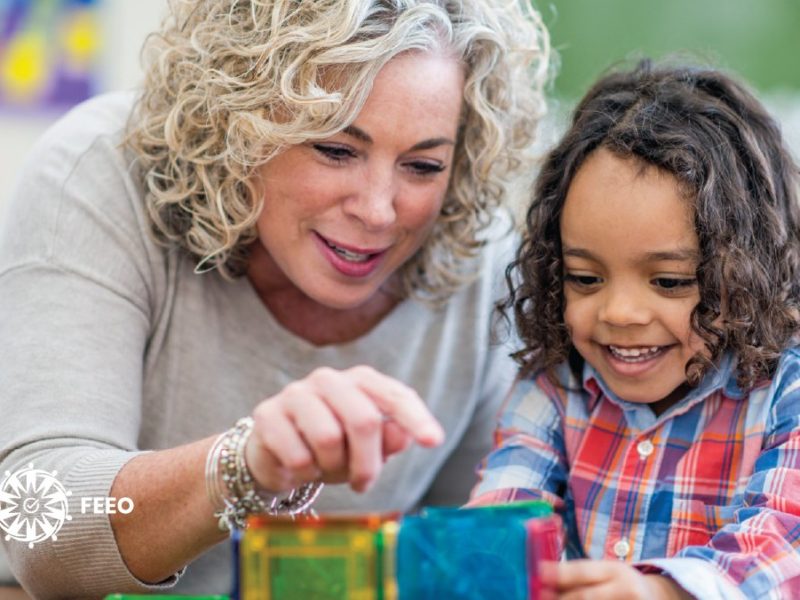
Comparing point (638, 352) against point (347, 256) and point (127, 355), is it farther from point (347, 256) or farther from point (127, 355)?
point (127, 355)

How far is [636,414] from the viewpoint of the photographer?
136 cm

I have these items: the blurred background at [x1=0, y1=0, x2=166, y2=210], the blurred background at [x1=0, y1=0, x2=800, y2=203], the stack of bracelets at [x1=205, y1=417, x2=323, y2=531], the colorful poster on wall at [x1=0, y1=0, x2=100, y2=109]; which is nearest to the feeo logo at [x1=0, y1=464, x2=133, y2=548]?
the stack of bracelets at [x1=205, y1=417, x2=323, y2=531]

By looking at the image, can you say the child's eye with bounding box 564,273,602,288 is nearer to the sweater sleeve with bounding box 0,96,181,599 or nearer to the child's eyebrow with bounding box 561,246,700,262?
the child's eyebrow with bounding box 561,246,700,262

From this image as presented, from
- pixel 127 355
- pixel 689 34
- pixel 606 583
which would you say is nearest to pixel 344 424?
pixel 606 583

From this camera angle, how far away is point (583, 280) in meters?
1.32

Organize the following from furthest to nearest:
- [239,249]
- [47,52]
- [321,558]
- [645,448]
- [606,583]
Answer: [47,52] < [239,249] < [645,448] < [606,583] < [321,558]

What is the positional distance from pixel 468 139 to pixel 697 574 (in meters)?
0.81

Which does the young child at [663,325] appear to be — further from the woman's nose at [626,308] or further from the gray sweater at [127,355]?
the gray sweater at [127,355]

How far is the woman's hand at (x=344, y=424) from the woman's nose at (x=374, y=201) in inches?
22.0

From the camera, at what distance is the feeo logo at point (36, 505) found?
3.98ft

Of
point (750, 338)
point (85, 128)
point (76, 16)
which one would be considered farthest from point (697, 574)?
point (76, 16)

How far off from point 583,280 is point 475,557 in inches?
23.1

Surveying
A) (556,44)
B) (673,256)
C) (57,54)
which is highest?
(57,54)

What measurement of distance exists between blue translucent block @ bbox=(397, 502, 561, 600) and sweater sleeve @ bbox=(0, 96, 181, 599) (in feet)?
1.78
